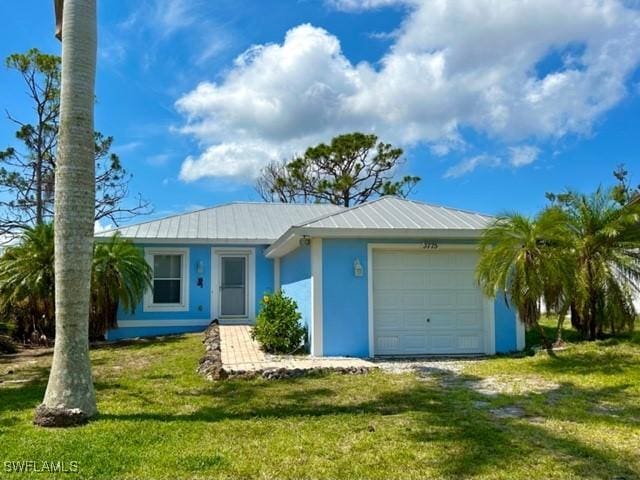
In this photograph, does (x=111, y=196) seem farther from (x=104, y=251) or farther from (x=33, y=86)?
(x=104, y=251)

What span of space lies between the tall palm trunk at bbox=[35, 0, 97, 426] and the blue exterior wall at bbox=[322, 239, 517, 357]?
16.7ft

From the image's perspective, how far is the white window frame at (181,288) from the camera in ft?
49.3

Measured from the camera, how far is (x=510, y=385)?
7375mm

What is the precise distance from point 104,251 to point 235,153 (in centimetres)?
1608

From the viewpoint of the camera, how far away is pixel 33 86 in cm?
2141

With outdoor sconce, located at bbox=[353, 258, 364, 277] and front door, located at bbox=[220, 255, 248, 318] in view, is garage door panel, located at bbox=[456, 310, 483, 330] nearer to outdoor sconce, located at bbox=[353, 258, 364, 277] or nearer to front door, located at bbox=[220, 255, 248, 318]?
outdoor sconce, located at bbox=[353, 258, 364, 277]

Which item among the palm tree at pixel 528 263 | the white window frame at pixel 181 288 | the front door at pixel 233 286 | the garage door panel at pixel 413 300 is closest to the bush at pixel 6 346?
the white window frame at pixel 181 288

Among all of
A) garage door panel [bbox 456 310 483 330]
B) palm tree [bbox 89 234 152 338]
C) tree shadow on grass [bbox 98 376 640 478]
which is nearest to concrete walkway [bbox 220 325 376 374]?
tree shadow on grass [bbox 98 376 640 478]

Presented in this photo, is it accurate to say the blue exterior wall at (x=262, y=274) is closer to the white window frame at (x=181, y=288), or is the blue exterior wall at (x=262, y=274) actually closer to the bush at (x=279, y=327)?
the white window frame at (x=181, y=288)

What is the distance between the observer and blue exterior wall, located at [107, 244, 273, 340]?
14.8 m

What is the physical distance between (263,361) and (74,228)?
467cm

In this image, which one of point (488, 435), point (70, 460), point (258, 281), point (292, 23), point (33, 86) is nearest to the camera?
point (70, 460)

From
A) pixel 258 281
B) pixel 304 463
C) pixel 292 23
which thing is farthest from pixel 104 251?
pixel 304 463

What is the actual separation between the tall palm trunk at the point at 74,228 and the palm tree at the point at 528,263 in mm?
6638
